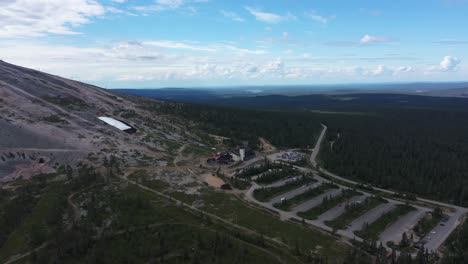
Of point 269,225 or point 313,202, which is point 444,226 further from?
point 269,225

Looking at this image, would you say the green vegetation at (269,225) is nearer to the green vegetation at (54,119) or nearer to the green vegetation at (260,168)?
the green vegetation at (260,168)

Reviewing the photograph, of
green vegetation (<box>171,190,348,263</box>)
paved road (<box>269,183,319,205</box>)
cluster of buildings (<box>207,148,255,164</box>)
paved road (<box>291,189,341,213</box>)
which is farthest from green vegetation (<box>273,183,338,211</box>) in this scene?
cluster of buildings (<box>207,148,255,164</box>)

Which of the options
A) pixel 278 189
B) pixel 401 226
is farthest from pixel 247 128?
pixel 401 226

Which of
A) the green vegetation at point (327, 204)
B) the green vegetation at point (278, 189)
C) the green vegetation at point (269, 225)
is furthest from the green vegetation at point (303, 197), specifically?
the green vegetation at point (269, 225)

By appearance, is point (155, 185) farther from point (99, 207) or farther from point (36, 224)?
point (36, 224)

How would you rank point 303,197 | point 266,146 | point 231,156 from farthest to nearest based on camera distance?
point 266,146 → point 231,156 → point 303,197

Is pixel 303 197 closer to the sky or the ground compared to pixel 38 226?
closer to the sky

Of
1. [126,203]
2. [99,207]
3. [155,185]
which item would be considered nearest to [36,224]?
[99,207]
